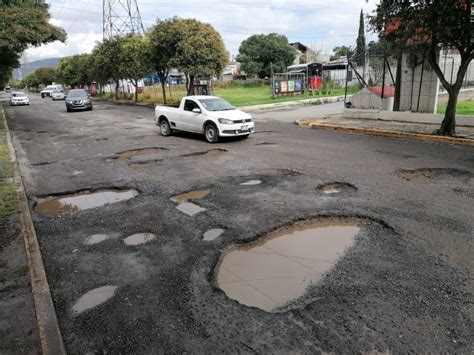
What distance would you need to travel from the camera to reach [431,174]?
328 inches

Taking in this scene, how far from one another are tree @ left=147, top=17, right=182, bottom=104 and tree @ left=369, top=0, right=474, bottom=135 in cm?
1678

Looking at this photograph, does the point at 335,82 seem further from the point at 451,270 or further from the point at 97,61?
the point at 451,270

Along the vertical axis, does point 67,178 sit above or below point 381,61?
below

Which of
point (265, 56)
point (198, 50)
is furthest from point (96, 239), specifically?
point (265, 56)

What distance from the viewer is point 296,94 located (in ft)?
118

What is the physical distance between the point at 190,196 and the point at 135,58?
27.2 meters

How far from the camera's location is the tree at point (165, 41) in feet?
87.4

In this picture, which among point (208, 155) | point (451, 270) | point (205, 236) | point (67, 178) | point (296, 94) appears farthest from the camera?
point (296, 94)

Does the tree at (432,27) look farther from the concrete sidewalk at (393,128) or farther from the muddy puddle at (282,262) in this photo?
the muddy puddle at (282,262)

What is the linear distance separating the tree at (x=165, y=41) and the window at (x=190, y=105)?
44.8ft

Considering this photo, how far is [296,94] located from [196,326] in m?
34.3

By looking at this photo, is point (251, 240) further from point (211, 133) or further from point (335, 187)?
point (211, 133)

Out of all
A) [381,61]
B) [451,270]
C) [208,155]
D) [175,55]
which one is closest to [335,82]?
[175,55]

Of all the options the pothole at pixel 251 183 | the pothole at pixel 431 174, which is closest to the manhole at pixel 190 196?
the pothole at pixel 251 183
